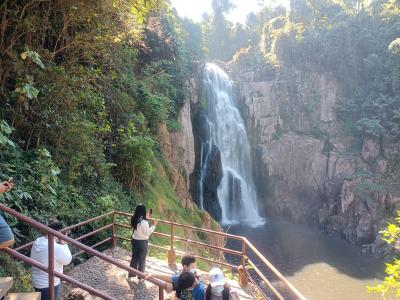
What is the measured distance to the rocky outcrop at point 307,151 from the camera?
2658 cm

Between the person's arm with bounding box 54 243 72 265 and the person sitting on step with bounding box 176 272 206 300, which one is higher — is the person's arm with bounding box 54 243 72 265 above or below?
above

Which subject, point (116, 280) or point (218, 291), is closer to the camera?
point (218, 291)

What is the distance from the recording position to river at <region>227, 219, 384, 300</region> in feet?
55.5

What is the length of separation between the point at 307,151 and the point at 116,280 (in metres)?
26.0

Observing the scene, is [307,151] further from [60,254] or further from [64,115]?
[60,254]

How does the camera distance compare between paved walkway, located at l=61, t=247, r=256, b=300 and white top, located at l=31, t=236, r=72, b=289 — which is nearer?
white top, located at l=31, t=236, r=72, b=289

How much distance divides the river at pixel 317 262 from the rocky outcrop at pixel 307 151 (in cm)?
295

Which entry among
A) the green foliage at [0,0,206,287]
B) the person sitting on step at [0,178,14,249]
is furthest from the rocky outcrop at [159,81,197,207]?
the person sitting on step at [0,178,14,249]

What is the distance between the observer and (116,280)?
21.5 ft

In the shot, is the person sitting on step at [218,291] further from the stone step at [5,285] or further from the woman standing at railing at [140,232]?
the woman standing at railing at [140,232]

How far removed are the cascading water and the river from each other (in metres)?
2.42

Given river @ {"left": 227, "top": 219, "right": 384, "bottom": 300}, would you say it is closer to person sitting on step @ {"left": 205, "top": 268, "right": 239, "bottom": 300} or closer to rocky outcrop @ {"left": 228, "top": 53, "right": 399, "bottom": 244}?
rocky outcrop @ {"left": 228, "top": 53, "right": 399, "bottom": 244}

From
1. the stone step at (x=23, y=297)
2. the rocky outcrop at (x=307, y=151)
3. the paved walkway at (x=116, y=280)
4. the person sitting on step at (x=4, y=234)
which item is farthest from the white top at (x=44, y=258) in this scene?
the rocky outcrop at (x=307, y=151)

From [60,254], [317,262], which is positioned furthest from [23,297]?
[317,262]
